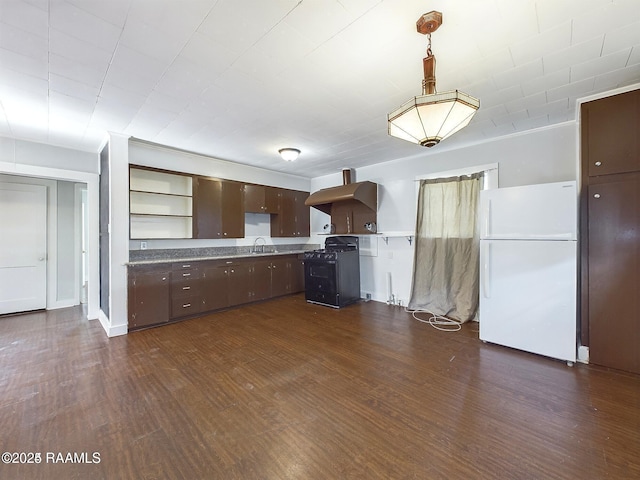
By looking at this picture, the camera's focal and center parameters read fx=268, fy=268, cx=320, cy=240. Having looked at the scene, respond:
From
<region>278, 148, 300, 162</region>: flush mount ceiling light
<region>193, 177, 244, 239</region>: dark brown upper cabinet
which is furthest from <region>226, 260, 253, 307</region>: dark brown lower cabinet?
<region>278, 148, 300, 162</region>: flush mount ceiling light

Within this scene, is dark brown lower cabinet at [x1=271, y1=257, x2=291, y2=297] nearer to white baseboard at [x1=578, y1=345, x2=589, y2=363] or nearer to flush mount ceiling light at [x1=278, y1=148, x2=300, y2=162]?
flush mount ceiling light at [x1=278, y1=148, x2=300, y2=162]

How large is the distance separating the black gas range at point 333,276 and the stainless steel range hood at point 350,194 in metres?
0.96

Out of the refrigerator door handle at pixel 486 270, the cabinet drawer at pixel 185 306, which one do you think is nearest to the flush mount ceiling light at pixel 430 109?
the refrigerator door handle at pixel 486 270

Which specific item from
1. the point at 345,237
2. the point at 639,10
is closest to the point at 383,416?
the point at 639,10

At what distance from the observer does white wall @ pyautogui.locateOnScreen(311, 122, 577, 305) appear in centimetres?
350

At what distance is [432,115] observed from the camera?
1.78 meters

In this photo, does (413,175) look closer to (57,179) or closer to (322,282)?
(322,282)

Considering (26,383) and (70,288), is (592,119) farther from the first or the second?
(70,288)

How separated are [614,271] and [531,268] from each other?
0.62 meters

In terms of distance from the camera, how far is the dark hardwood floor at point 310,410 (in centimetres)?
152

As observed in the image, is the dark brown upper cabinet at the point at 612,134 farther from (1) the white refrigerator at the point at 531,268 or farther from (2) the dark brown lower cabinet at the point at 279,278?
(2) the dark brown lower cabinet at the point at 279,278

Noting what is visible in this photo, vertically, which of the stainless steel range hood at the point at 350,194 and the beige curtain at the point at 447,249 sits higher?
the stainless steel range hood at the point at 350,194

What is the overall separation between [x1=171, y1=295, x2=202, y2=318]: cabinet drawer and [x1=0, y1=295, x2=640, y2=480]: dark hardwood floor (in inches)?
27.0

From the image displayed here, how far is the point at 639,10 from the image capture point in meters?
1.67
